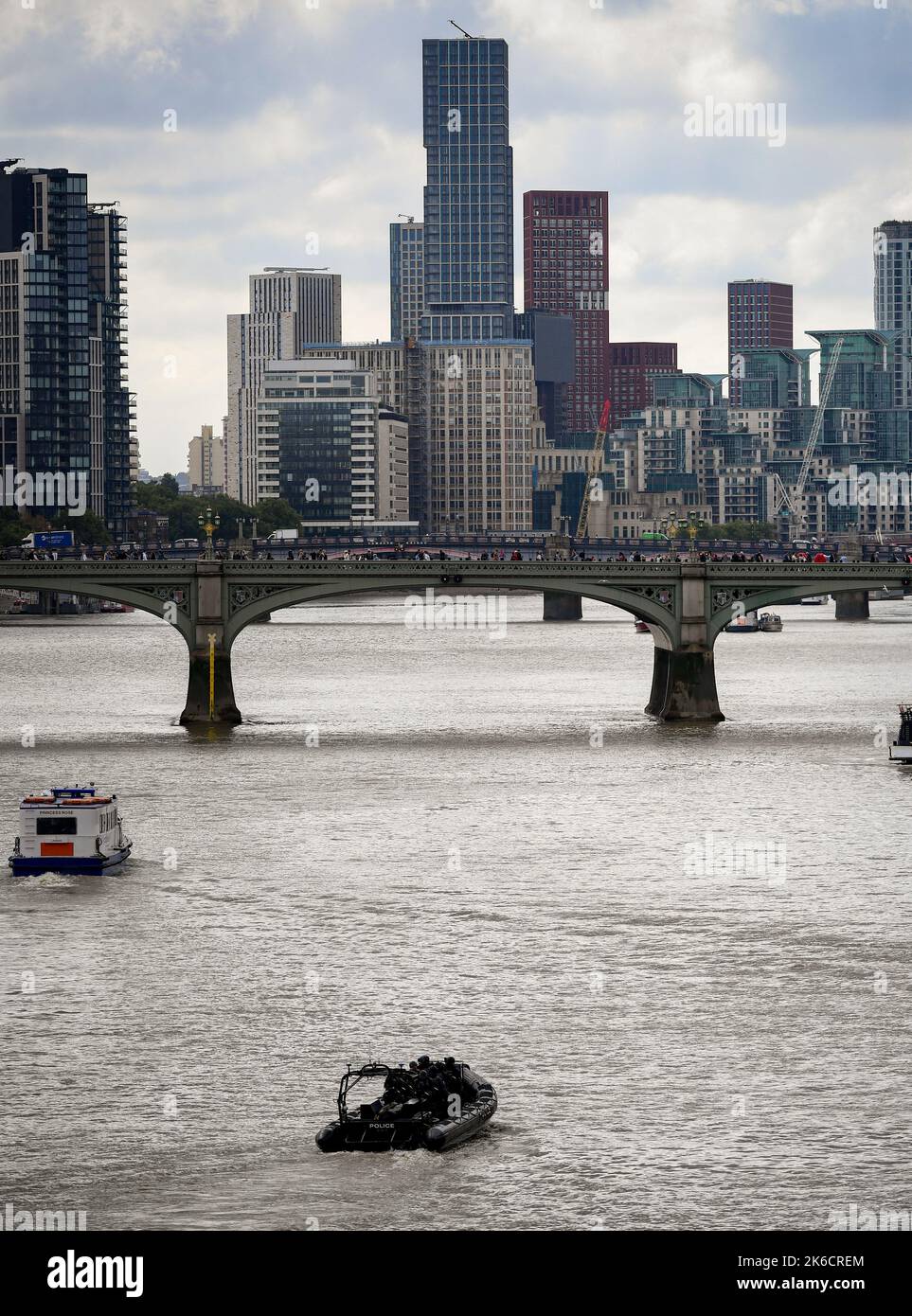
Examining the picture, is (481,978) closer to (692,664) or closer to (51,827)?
(51,827)

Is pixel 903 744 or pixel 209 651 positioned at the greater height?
pixel 209 651

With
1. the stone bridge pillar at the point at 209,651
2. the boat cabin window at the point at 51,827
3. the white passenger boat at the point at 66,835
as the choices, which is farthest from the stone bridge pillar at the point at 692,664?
the boat cabin window at the point at 51,827

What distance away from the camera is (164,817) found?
2881 inches

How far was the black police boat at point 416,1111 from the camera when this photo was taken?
123ft

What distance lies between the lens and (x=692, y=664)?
102 meters

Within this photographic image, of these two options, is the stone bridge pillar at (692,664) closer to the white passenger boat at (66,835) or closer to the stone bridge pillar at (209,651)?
the stone bridge pillar at (209,651)

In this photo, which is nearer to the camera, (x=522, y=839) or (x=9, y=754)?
(x=522, y=839)

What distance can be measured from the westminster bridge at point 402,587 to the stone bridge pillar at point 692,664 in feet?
0.13

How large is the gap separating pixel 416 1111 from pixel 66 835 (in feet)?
88.2

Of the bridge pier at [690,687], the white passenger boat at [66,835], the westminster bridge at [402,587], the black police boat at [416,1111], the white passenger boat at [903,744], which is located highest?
the westminster bridge at [402,587]

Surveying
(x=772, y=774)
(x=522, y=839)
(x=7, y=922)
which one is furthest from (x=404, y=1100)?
(x=772, y=774)

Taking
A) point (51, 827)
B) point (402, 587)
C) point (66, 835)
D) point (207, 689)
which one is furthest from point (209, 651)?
point (66, 835)
